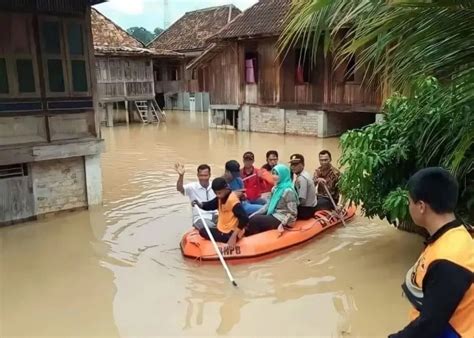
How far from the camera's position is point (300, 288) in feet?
18.4

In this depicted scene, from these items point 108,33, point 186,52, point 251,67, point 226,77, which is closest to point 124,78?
point 108,33

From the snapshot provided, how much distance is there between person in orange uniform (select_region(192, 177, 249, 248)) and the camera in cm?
599

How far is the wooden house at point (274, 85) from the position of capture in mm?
17031

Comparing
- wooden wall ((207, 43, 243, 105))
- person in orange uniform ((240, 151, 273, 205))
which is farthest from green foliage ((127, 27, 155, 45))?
person in orange uniform ((240, 151, 273, 205))

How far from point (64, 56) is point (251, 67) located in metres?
11.9

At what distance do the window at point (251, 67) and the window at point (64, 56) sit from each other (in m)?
11.6

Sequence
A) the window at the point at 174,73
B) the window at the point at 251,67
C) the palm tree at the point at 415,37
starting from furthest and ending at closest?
the window at the point at 174,73 → the window at the point at 251,67 → the palm tree at the point at 415,37

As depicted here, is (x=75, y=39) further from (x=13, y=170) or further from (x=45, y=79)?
(x=13, y=170)

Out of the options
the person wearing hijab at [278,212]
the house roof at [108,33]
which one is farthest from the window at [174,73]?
the person wearing hijab at [278,212]

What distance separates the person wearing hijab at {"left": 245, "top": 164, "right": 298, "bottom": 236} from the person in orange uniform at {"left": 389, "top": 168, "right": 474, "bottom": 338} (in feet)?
14.6

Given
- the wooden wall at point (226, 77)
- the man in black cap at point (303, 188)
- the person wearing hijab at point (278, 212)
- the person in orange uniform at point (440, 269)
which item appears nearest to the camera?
the person in orange uniform at point (440, 269)

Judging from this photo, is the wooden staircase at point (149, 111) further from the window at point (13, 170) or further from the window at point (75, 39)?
the window at point (13, 170)

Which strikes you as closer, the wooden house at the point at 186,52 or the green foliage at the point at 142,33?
the wooden house at the point at 186,52

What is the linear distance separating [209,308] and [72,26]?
5.79 metres
